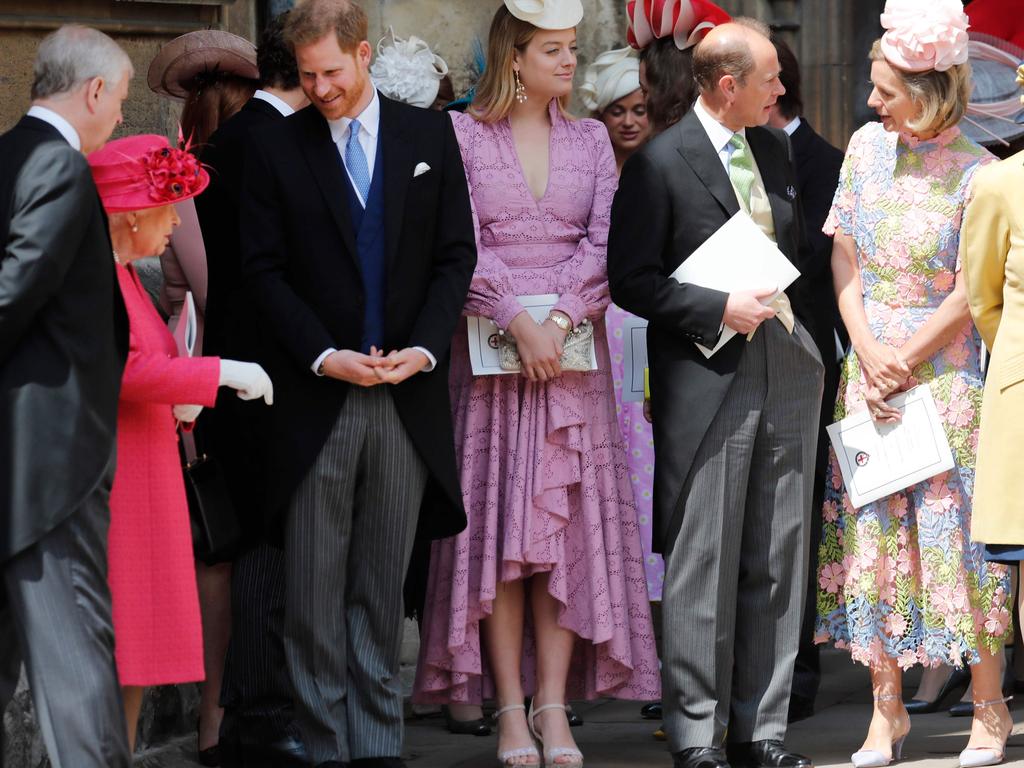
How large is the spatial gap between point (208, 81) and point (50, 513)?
90.1 inches

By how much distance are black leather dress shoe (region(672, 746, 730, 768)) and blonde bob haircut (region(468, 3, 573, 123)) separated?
1.85m

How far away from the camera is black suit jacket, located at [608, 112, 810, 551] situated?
5.21m

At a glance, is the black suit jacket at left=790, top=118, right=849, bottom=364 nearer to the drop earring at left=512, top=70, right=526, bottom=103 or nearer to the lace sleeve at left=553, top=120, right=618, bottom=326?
the lace sleeve at left=553, top=120, right=618, bottom=326

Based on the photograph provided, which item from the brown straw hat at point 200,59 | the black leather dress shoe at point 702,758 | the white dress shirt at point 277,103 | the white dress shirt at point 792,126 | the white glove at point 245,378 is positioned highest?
the brown straw hat at point 200,59

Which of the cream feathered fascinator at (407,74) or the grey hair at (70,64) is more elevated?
the cream feathered fascinator at (407,74)

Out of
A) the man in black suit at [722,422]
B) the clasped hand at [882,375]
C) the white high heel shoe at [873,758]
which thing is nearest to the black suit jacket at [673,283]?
the man in black suit at [722,422]

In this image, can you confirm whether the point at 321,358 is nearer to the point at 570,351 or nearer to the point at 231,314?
the point at 231,314

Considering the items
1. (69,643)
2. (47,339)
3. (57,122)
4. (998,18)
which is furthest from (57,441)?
(998,18)

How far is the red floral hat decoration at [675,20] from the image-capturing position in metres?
5.94

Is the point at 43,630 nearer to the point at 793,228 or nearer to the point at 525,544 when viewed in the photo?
the point at 525,544

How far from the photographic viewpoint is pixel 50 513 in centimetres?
402

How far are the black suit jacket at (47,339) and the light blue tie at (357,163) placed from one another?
46.4 inches

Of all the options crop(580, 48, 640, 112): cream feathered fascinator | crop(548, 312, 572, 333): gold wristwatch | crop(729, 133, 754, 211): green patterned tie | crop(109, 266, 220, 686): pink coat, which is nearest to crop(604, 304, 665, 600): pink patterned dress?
crop(580, 48, 640, 112): cream feathered fascinator

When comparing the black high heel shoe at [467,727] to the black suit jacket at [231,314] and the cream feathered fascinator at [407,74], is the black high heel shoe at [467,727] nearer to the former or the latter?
the black suit jacket at [231,314]
